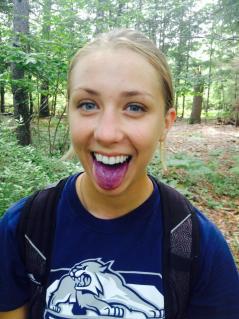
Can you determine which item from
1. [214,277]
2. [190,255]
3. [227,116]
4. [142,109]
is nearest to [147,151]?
[142,109]

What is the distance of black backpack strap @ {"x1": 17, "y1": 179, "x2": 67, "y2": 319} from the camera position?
1269 millimetres

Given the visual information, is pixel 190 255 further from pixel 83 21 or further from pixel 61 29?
pixel 83 21

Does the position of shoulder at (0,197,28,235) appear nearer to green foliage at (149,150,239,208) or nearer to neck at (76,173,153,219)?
neck at (76,173,153,219)

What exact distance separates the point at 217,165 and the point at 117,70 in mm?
8487

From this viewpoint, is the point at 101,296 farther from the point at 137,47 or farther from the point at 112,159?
the point at 137,47

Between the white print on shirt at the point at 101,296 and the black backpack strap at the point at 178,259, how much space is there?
0.05 meters

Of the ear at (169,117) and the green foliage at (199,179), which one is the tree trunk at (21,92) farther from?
the ear at (169,117)

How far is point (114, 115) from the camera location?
1.17 metres

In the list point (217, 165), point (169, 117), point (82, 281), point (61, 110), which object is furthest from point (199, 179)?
point (82, 281)

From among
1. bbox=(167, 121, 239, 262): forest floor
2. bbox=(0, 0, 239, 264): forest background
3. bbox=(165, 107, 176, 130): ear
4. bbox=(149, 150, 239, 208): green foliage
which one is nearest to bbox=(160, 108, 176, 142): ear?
bbox=(165, 107, 176, 130): ear

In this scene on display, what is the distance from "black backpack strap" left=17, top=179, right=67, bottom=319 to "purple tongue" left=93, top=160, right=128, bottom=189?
0.86ft

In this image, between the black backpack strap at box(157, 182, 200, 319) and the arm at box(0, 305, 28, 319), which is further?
the arm at box(0, 305, 28, 319)

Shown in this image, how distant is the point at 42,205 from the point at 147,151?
500 millimetres

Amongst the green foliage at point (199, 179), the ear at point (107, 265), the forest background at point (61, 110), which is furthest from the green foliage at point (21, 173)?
the green foliage at point (199, 179)
